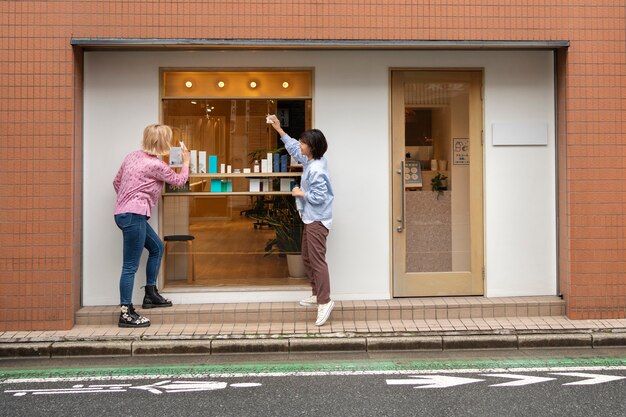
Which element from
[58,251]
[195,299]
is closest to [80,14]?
[58,251]

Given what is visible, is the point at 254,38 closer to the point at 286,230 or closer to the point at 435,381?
the point at 286,230

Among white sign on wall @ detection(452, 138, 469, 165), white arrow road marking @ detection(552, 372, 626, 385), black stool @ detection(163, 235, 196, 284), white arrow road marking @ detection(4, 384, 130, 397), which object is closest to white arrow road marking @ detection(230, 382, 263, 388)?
white arrow road marking @ detection(4, 384, 130, 397)

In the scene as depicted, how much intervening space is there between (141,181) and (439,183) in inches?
135

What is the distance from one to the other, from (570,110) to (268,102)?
3.37 m

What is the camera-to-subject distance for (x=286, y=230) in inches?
296

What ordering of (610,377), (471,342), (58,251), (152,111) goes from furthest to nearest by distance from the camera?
1. (152,111)
2. (58,251)
3. (471,342)
4. (610,377)

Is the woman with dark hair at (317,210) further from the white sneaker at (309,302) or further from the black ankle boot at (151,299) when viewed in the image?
the black ankle boot at (151,299)

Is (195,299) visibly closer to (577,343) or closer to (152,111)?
(152,111)

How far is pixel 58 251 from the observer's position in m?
6.64

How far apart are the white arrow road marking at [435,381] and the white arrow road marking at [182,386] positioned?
1.42 m

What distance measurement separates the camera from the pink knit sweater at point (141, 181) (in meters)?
6.54

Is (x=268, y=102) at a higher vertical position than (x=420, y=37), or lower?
lower

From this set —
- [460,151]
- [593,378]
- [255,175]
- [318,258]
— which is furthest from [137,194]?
[593,378]

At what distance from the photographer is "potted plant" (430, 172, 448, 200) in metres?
7.53
